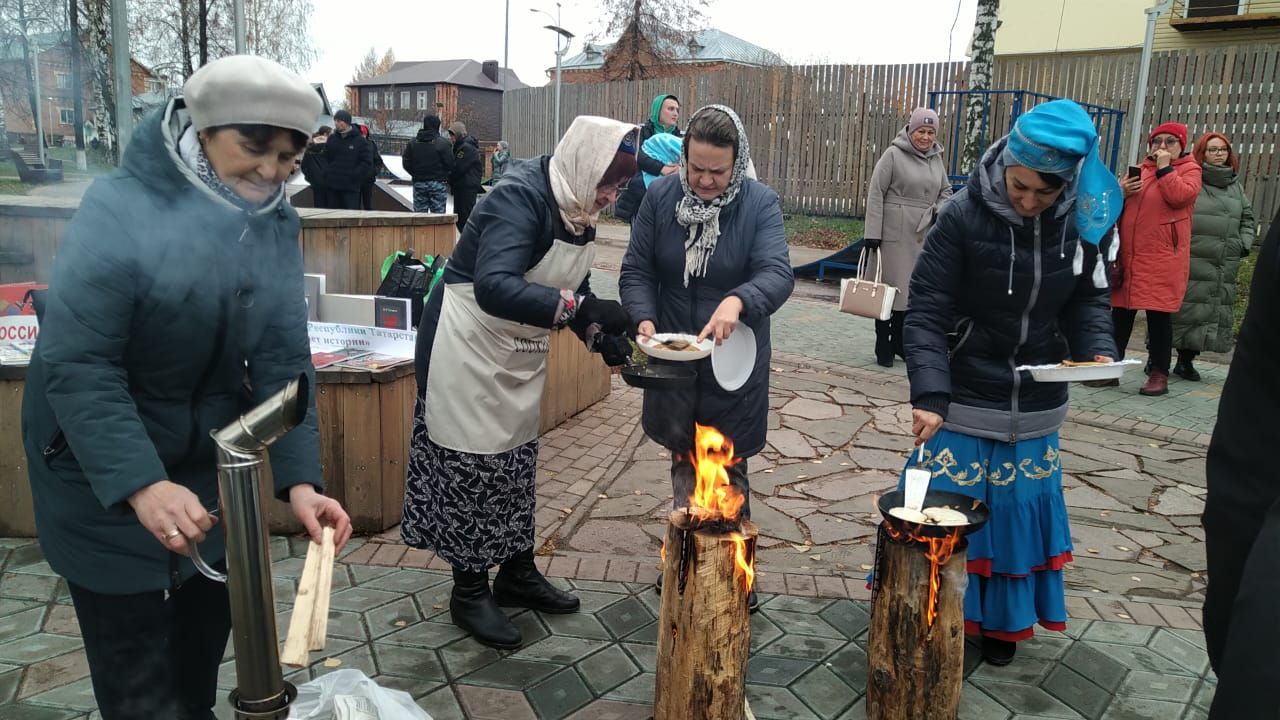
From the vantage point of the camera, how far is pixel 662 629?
2.75 meters

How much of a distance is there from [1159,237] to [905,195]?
7.01 feet

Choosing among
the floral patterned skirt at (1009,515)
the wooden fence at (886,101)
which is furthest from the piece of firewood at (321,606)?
the wooden fence at (886,101)

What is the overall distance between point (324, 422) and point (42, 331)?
2.52 meters

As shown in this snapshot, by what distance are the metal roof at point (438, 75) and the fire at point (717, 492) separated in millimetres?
77357

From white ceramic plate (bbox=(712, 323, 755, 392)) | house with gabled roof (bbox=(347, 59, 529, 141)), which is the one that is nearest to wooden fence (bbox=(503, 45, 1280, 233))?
white ceramic plate (bbox=(712, 323, 755, 392))

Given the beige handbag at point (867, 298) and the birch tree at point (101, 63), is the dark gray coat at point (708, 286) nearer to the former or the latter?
the birch tree at point (101, 63)

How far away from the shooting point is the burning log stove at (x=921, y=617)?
2820 millimetres

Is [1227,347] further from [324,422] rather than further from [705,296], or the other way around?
[324,422]

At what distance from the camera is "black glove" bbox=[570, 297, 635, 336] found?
3199mm

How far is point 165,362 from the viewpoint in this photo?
1.92 meters

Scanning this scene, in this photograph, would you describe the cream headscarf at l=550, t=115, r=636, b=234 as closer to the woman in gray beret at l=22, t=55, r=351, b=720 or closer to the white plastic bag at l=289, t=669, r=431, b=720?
the woman in gray beret at l=22, t=55, r=351, b=720

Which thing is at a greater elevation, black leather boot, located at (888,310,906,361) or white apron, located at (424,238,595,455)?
white apron, located at (424,238,595,455)

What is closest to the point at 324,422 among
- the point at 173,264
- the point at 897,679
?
the point at 173,264

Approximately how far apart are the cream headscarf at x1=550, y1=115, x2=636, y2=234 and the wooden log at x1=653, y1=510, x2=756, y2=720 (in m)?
1.17
